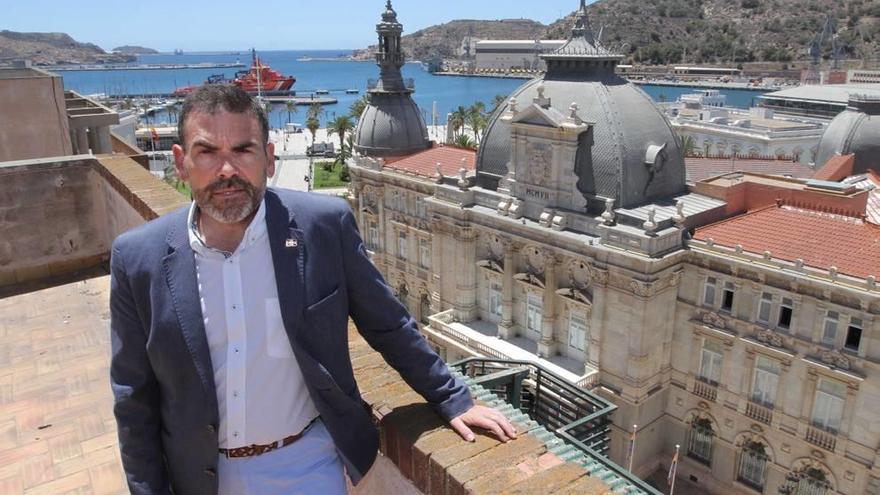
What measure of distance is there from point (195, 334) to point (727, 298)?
2664cm

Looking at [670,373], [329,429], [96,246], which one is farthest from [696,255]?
[329,429]

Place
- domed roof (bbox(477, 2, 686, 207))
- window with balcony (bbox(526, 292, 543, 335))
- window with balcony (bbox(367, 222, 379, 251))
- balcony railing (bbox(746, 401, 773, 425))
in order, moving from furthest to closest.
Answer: window with balcony (bbox(367, 222, 379, 251)) → window with balcony (bbox(526, 292, 543, 335)) → domed roof (bbox(477, 2, 686, 207)) → balcony railing (bbox(746, 401, 773, 425))

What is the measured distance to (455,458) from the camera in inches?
178

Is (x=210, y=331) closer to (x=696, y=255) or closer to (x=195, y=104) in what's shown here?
(x=195, y=104)

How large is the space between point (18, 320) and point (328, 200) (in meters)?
9.74

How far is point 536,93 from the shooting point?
33.8m

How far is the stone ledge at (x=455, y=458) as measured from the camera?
14.2 feet

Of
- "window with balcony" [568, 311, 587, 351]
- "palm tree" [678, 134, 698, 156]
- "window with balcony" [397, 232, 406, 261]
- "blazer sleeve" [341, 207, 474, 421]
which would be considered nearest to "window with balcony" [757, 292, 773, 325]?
"window with balcony" [568, 311, 587, 351]

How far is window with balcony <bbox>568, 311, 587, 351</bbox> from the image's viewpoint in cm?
3072

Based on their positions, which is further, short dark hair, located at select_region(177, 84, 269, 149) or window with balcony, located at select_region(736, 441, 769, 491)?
window with balcony, located at select_region(736, 441, 769, 491)

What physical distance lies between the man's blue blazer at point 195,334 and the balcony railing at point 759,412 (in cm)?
2617

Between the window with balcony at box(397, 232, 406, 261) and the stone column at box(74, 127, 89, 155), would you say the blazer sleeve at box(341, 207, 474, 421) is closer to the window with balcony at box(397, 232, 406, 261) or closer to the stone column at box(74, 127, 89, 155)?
the stone column at box(74, 127, 89, 155)

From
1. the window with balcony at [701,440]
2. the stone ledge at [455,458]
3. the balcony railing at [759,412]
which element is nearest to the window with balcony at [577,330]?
the window with balcony at [701,440]

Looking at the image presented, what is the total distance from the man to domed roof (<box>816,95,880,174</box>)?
4253 centimetres
